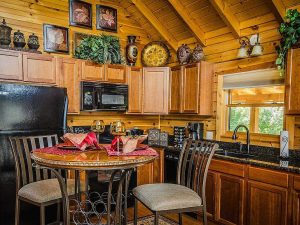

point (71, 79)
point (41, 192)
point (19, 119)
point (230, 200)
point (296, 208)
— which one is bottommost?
point (230, 200)

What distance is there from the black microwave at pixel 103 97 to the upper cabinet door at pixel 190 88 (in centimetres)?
89

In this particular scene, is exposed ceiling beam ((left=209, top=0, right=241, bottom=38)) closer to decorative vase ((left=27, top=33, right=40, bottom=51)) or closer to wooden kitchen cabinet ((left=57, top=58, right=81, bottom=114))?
wooden kitchen cabinet ((left=57, top=58, right=81, bottom=114))

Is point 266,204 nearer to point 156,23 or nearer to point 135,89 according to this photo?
point 135,89

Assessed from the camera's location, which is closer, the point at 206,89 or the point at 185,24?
the point at 206,89

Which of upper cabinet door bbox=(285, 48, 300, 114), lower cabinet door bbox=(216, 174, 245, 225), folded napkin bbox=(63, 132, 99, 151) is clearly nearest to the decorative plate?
upper cabinet door bbox=(285, 48, 300, 114)

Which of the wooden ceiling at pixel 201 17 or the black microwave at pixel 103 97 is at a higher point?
the wooden ceiling at pixel 201 17

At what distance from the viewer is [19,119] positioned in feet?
8.99

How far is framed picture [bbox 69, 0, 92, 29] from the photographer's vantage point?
4.04 metres

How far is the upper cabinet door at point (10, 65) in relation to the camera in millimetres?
3111

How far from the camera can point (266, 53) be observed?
325 centimetres

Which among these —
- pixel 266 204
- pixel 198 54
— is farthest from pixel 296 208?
pixel 198 54

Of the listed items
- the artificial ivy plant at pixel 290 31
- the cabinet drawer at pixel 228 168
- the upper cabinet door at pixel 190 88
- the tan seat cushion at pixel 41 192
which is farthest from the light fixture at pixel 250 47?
the tan seat cushion at pixel 41 192

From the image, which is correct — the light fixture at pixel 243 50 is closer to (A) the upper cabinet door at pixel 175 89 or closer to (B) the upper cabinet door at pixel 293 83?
(B) the upper cabinet door at pixel 293 83

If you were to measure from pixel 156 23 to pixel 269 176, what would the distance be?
2.94 m
